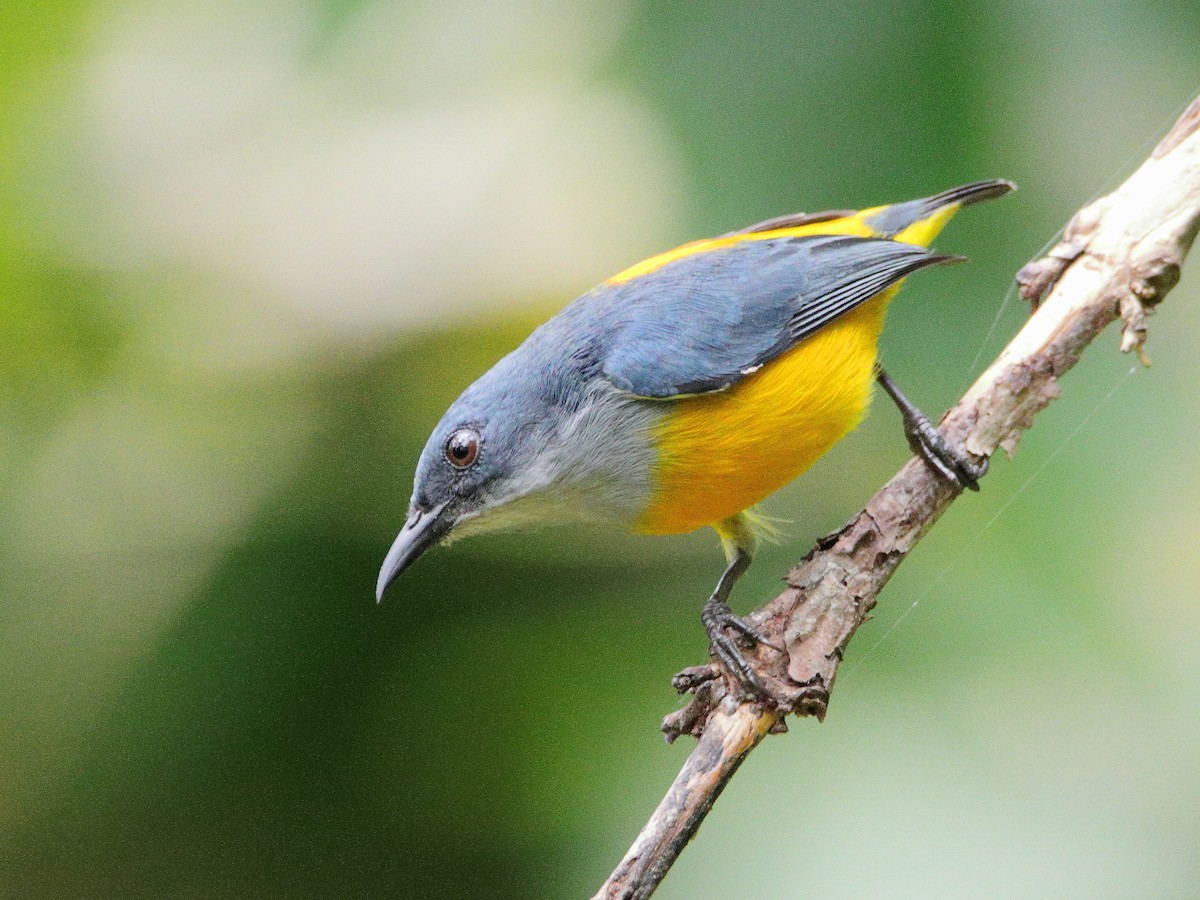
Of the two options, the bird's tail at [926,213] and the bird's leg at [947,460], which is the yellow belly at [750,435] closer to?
the bird's leg at [947,460]

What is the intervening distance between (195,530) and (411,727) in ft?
3.46

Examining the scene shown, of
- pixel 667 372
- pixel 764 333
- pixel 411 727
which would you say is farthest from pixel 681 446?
pixel 411 727

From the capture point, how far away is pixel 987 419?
3.01m

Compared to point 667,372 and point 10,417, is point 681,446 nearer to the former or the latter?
point 667,372

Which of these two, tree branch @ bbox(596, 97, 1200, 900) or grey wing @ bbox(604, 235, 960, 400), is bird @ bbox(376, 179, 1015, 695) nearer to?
grey wing @ bbox(604, 235, 960, 400)

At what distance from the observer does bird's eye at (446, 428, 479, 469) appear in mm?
3109

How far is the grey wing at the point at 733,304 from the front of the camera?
3102 mm

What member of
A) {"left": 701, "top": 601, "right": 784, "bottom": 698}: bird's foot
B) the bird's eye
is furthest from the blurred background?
the bird's eye

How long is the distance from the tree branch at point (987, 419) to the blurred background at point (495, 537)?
37 cm

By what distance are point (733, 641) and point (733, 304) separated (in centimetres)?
105

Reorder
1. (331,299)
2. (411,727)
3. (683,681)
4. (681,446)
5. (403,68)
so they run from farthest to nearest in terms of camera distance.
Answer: (403,68) → (331,299) → (411,727) → (681,446) → (683,681)

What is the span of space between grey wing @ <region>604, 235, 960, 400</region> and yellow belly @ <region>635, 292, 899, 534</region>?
0.06 m

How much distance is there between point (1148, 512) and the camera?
3090 mm

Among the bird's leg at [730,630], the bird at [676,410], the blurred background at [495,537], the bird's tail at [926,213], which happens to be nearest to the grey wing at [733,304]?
the bird at [676,410]
